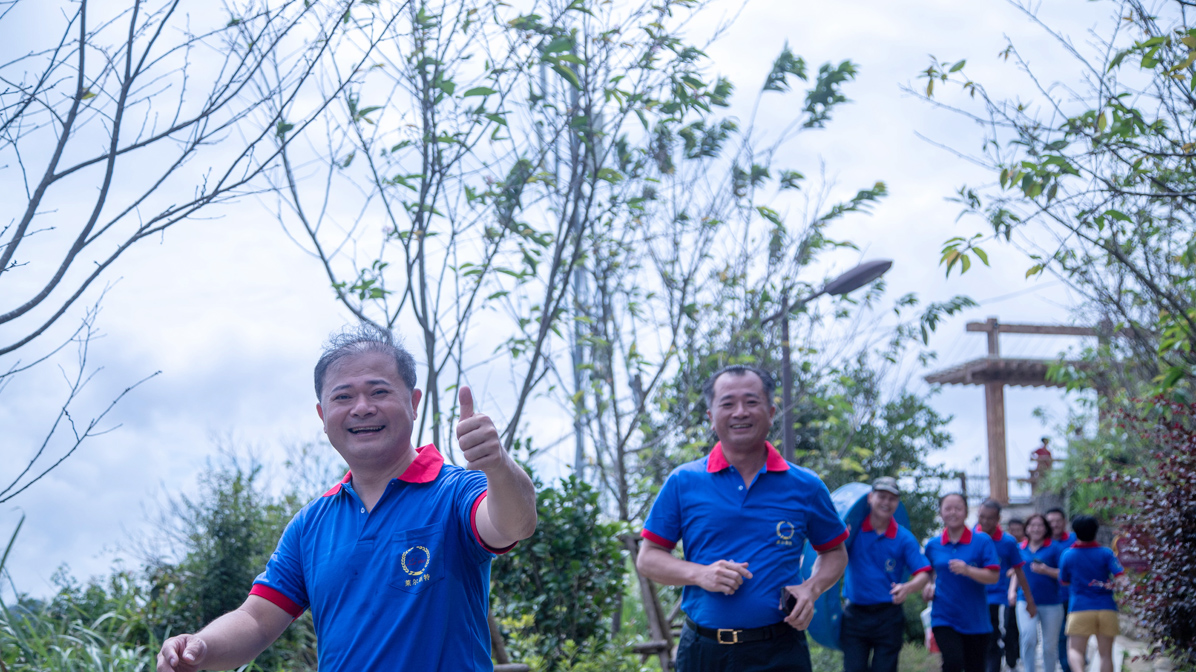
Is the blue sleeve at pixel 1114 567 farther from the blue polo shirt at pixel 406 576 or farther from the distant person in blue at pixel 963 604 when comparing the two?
the blue polo shirt at pixel 406 576

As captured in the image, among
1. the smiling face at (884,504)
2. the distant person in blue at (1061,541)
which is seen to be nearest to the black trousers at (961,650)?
the smiling face at (884,504)

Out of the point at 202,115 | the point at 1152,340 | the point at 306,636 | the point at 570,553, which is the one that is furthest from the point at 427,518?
the point at 1152,340

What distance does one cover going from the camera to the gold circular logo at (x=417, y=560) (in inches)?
103

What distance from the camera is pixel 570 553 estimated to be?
6.40 meters

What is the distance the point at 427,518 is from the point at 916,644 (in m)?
12.1

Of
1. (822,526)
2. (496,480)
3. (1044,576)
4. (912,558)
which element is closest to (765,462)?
(822,526)

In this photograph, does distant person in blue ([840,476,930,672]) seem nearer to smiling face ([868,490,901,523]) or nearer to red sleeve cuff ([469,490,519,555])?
smiling face ([868,490,901,523])

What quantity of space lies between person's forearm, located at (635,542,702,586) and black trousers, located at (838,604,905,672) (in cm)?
311

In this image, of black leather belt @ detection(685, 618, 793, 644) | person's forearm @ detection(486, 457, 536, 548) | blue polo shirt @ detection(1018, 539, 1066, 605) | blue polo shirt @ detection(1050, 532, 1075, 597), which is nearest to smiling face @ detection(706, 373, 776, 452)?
black leather belt @ detection(685, 618, 793, 644)

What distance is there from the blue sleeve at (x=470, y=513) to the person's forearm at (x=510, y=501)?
0.46 ft

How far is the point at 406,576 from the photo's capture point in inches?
102

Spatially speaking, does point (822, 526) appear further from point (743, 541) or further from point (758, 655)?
point (758, 655)

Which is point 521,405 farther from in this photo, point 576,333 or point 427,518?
point 427,518

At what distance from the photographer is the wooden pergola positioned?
21.5 meters
